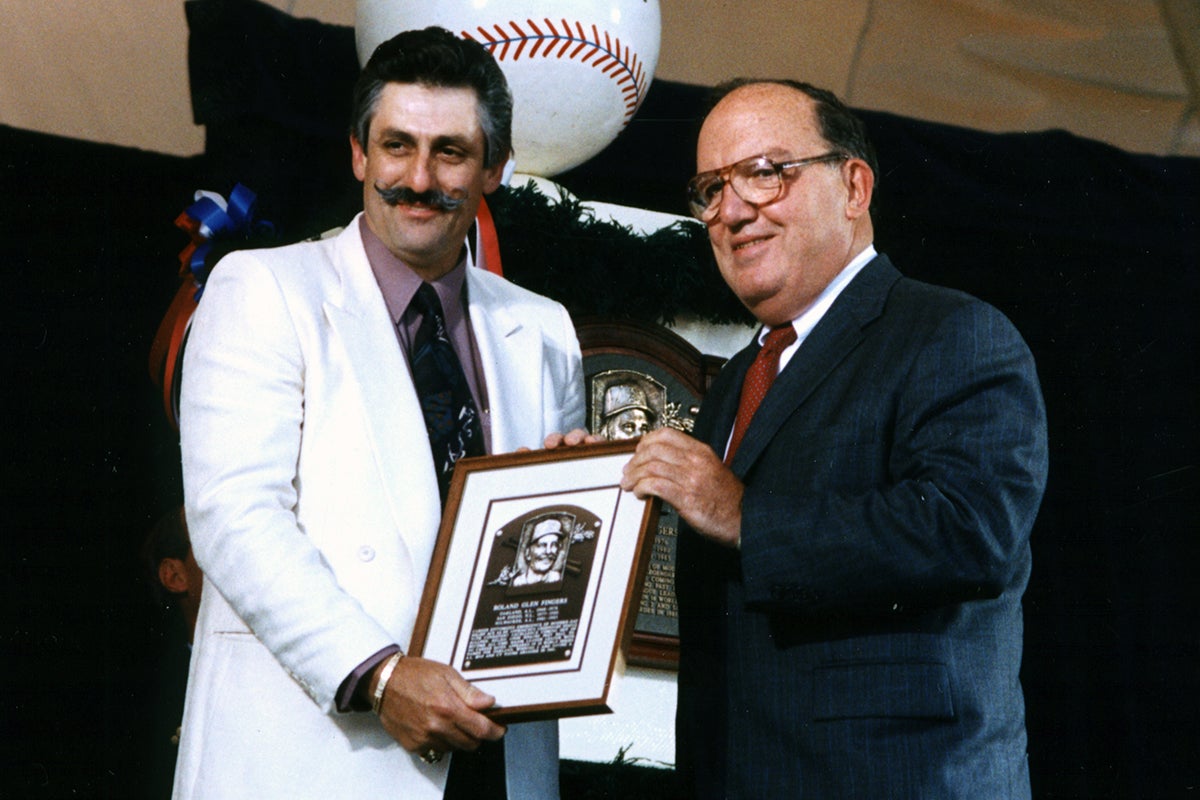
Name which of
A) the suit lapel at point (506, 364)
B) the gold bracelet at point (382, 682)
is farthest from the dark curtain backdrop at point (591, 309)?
the gold bracelet at point (382, 682)

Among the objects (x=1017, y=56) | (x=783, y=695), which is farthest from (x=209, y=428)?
(x=1017, y=56)

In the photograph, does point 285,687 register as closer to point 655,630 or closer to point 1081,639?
point 655,630

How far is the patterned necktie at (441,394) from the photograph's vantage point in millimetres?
2443

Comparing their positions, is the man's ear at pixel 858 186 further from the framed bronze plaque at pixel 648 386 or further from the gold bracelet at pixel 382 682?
the framed bronze plaque at pixel 648 386

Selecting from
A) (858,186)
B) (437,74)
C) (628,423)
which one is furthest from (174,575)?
(858,186)

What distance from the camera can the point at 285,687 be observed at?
7.27 ft

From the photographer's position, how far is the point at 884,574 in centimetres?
206

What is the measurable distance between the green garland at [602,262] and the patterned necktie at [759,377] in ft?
3.68

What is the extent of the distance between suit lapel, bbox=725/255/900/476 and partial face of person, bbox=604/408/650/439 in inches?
53.1

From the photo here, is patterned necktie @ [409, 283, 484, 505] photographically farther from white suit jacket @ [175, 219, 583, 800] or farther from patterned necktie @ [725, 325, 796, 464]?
patterned necktie @ [725, 325, 796, 464]

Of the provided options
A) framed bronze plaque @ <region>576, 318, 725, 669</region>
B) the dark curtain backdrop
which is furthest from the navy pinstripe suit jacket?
framed bronze plaque @ <region>576, 318, 725, 669</region>

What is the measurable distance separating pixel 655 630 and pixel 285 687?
1.61 metres

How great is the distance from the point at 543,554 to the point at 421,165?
28.0 inches

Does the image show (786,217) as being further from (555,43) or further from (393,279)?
(555,43)
